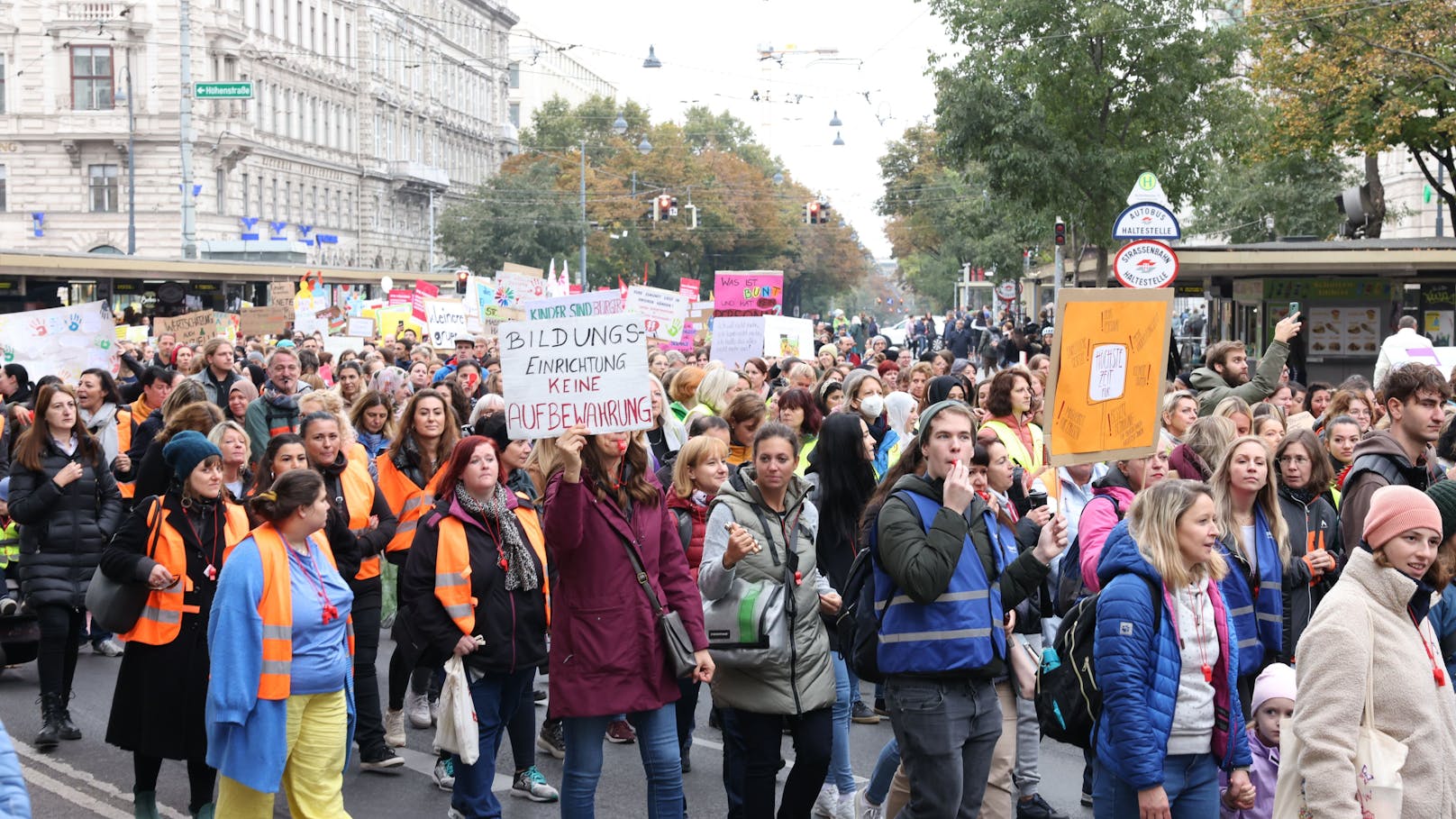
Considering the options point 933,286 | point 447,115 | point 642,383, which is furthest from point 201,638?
point 933,286

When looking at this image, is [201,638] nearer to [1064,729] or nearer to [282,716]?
[282,716]

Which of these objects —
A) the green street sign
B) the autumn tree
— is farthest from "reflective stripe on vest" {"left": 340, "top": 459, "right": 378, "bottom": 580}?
the autumn tree

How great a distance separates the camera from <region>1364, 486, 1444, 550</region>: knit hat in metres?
4.57

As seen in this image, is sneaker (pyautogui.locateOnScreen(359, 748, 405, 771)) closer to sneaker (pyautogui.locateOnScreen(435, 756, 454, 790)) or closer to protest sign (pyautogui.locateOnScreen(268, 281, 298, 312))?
sneaker (pyautogui.locateOnScreen(435, 756, 454, 790))

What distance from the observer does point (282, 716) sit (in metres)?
6.05

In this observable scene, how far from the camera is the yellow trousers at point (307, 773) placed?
6113 millimetres

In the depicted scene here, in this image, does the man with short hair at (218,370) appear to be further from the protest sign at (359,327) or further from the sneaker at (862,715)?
the protest sign at (359,327)

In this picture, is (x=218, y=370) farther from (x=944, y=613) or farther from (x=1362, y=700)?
(x=1362, y=700)

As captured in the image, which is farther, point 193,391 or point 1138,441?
point 193,391

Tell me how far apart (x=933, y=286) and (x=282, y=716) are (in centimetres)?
9754

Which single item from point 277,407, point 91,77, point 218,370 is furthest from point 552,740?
point 91,77

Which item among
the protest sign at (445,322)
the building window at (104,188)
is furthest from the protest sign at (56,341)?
the building window at (104,188)

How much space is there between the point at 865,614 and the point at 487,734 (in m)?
1.98

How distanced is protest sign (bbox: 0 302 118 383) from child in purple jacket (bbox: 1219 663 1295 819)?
10849 mm
